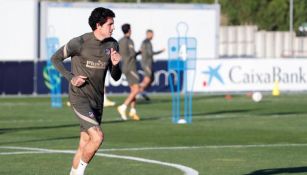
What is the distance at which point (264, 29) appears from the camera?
67938 millimetres

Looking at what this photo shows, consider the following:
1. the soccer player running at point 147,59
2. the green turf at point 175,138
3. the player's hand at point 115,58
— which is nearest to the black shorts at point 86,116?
the player's hand at point 115,58

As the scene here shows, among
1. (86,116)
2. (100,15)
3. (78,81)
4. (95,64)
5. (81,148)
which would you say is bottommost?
(81,148)

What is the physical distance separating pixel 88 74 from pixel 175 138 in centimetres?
739

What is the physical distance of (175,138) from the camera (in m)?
20.1

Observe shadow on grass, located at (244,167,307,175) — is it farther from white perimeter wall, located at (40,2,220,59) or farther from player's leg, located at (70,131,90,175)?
white perimeter wall, located at (40,2,220,59)

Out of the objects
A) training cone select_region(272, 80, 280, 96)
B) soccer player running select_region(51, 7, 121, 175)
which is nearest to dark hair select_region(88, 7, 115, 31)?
soccer player running select_region(51, 7, 121, 175)

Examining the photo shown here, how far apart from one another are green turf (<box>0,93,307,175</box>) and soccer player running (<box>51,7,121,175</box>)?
1.78 m

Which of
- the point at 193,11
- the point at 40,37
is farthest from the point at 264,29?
the point at 40,37

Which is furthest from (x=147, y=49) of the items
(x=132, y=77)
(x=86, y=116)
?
(x=86, y=116)

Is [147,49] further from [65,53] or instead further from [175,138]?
[65,53]

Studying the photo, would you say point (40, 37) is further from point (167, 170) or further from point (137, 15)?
point (167, 170)

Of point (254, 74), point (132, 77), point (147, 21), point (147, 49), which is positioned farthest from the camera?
point (147, 21)

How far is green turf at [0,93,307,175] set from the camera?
15.2m

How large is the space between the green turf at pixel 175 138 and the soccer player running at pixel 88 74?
1.78 m
